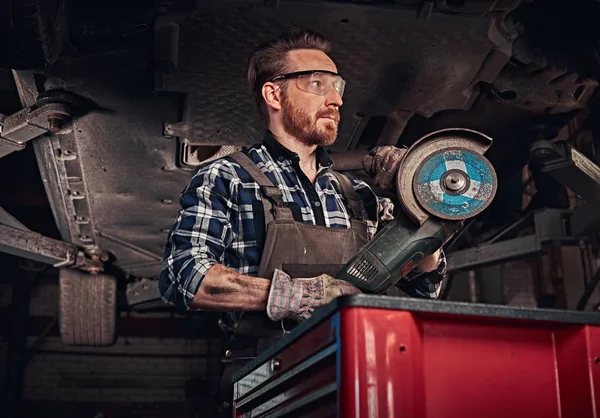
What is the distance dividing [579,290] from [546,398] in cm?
698

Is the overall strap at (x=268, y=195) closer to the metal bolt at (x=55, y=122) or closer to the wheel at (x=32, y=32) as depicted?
the wheel at (x=32, y=32)

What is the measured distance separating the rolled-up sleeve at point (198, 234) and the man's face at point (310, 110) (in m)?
0.32

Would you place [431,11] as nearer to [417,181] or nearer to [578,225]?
[417,181]

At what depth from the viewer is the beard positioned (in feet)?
8.30

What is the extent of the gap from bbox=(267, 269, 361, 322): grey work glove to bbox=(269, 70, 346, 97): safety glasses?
29.8 inches

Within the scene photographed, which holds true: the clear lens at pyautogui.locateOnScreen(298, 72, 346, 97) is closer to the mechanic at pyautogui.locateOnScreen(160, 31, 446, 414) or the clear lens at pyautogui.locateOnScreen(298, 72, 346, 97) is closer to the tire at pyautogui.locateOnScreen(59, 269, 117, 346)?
the mechanic at pyautogui.locateOnScreen(160, 31, 446, 414)

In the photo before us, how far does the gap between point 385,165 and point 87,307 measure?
4.02 m

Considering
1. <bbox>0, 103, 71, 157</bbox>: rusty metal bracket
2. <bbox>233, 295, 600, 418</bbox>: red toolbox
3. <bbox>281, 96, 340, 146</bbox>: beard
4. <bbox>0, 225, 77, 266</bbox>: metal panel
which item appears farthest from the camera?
<bbox>0, 225, 77, 266</bbox>: metal panel

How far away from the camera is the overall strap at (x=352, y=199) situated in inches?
100

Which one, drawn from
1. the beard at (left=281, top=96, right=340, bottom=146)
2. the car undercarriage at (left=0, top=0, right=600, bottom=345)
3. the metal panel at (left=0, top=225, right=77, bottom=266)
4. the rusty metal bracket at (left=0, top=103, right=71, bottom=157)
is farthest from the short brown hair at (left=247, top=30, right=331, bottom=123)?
the metal panel at (left=0, top=225, right=77, bottom=266)

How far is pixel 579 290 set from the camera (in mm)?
7930

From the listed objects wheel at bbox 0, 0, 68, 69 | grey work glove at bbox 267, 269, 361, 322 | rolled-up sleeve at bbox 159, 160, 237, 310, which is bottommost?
grey work glove at bbox 267, 269, 361, 322

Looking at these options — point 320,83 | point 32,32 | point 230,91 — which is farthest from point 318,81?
point 32,32

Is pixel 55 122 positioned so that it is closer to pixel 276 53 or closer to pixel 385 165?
pixel 276 53
